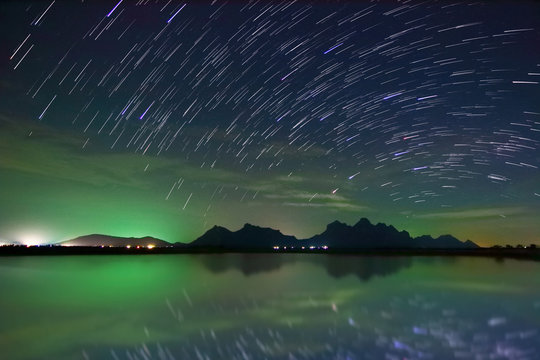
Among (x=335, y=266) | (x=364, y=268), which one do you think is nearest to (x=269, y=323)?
(x=364, y=268)

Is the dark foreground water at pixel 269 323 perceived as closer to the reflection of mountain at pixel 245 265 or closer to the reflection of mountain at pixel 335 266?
the reflection of mountain at pixel 335 266

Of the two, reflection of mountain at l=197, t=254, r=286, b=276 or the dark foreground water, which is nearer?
the dark foreground water

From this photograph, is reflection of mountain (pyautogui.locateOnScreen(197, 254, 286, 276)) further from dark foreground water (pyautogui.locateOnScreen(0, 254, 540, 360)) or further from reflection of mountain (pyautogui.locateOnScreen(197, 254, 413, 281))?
dark foreground water (pyautogui.locateOnScreen(0, 254, 540, 360))

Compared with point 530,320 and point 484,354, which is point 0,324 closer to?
point 484,354

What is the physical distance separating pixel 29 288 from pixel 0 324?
30.9 feet

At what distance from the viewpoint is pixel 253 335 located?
393 inches

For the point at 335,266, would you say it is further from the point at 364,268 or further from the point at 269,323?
the point at 269,323

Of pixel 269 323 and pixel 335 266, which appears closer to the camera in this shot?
pixel 269 323

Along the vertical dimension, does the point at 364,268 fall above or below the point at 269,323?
above

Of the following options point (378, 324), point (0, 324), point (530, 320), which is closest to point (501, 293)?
point (530, 320)

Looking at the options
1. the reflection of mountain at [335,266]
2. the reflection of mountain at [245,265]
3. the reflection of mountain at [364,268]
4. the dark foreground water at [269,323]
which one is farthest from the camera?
the reflection of mountain at [245,265]

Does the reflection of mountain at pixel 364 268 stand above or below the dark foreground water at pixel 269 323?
above

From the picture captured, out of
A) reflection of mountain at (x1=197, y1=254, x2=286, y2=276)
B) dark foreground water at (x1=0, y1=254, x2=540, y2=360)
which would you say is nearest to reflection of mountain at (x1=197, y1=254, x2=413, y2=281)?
reflection of mountain at (x1=197, y1=254, x2=286, y2=276)

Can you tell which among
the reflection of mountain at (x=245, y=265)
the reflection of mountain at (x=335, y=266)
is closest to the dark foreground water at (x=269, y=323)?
the reflection of mountain at (x=335, y=266)
